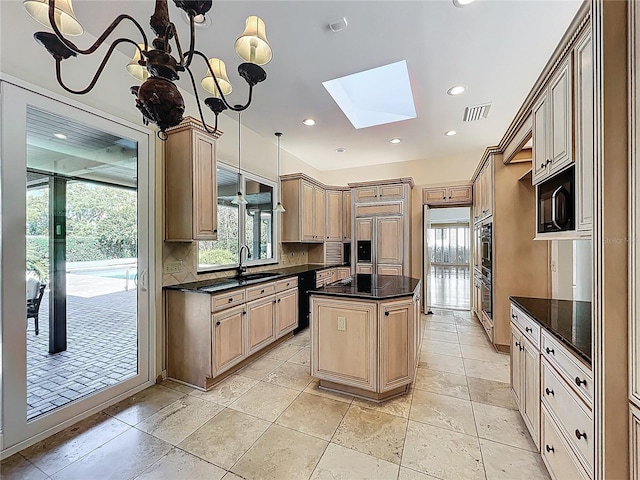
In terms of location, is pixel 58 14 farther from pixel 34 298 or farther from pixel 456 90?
pixel 456 90

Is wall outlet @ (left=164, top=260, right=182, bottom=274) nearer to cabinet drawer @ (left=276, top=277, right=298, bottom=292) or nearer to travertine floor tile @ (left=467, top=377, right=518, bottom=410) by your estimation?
cabinet drawer @ (left=276, top=277, right=298, bottom=292)

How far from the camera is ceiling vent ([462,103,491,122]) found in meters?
3.49

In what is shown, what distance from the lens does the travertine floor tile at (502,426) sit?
1.92 metres

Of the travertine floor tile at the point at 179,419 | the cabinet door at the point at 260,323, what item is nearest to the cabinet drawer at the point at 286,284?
the cabinet door at the point at 260,323

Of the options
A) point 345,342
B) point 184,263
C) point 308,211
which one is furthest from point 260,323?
point 308,211

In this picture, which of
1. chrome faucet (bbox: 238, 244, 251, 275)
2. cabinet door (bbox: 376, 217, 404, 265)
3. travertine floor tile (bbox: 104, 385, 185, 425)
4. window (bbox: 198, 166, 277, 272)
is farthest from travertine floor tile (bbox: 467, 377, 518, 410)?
window (bbox: 198, 166, 277, 272)

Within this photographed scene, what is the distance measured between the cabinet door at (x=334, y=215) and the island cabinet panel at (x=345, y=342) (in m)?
3.16

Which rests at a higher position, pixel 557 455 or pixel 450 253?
pixel 450 253

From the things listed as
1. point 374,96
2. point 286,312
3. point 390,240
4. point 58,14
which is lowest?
point 286,312

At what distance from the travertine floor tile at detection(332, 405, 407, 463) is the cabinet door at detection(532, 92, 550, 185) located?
84.0 inches

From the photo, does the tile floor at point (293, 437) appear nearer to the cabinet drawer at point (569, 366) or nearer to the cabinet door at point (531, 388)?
the cabinet door at point (531, 388)

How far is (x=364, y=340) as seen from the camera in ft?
7.83

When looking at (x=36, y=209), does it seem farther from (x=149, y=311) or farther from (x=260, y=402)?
(x=260, y=402)

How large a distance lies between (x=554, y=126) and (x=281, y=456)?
2.79m
